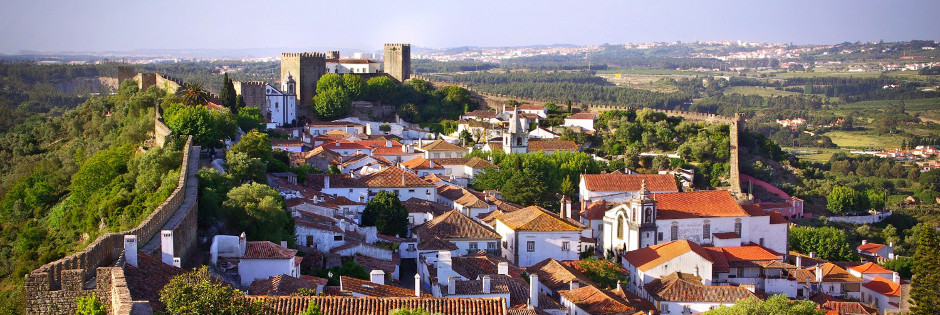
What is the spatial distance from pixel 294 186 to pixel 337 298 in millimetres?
12004

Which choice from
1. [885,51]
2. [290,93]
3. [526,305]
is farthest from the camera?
[885,51]

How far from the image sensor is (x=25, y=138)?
120 feet

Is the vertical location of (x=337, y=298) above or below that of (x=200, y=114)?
below

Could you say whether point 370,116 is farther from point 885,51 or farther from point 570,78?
point 885,51

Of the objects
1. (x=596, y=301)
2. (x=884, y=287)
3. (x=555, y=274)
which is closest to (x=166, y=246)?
(x=596, y=301)

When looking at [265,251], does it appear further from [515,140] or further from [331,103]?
[331,103]

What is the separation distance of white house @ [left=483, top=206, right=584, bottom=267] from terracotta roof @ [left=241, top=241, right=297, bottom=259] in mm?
7436

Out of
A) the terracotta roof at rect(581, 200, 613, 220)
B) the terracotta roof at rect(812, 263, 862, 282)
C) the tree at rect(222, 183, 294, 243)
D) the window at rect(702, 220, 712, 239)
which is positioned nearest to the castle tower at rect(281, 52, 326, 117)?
the terracotta roof at rect(581, 200, 613, 220)

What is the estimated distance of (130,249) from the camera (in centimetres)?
1266

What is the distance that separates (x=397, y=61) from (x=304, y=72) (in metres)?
7.26

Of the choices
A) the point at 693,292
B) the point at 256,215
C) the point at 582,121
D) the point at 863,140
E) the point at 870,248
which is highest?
the point at 582,121

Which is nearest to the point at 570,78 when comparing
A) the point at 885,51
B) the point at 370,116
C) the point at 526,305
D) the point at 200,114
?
the point at 885,51

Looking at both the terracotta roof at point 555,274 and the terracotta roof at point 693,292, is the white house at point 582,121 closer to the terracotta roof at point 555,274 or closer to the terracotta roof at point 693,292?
the terracotta roof at point 555,274

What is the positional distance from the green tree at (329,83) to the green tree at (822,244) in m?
19.5
